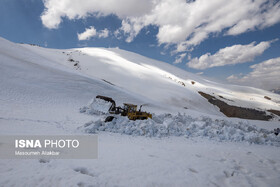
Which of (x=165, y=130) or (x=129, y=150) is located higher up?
(x=165, y=130)

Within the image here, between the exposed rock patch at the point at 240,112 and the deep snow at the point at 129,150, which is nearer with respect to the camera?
the deep snow at the point at 129,150

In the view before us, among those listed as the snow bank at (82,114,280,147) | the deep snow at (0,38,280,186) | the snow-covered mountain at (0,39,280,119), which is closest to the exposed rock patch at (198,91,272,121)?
the snow-covered mountain at (0,39,280,119)

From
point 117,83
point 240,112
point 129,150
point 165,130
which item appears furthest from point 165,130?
point 240,112

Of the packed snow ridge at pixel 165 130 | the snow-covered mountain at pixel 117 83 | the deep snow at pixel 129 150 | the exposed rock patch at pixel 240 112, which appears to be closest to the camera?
the deep snow at pixel 129 150

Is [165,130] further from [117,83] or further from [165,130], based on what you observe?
[117,83]

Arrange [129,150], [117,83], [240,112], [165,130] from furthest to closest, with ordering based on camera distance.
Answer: [240,112] → [117,83] → [165,130] → [129,150]

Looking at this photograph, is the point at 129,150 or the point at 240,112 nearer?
the point at 129,150

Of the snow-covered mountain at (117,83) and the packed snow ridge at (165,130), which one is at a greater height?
the snow-covered mountain at (117,83)

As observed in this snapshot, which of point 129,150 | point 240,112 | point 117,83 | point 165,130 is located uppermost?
point 117,83

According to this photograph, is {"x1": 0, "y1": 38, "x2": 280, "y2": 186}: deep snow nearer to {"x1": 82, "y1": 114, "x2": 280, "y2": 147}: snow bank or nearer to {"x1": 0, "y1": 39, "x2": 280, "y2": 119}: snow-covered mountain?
{"x1": 82, "y1": 114, "x2": 280, "y2": 147}: snow bank

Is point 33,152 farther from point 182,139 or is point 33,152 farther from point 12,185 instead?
point 182,139

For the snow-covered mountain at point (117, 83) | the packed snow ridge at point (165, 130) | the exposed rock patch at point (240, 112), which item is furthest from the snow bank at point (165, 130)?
the exposed rock patch at point (240, 112)

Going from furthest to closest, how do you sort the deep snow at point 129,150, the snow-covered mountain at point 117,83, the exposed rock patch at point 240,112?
1. the exposed rock patch at point 240,112
2. the snow-covered mountain at point 117,83
3. the deep snow at point 129,150

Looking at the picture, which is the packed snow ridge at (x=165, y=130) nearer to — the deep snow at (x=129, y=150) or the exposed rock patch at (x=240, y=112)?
the deep snow at (x=129, y=150)
